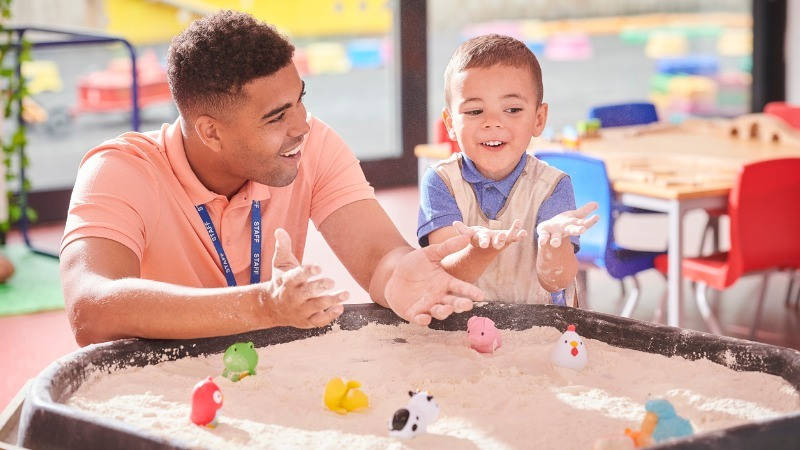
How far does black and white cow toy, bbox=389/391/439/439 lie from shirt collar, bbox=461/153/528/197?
2.85ft

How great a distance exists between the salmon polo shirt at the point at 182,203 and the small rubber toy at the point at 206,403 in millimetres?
483

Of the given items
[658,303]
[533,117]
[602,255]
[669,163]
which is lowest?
[658,303]

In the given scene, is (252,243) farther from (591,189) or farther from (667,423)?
(591,189)

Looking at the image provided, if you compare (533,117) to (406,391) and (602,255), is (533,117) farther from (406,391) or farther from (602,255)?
(602,255)

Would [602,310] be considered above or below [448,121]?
below

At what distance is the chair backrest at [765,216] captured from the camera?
11.7ft

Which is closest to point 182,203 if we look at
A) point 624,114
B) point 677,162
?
point 677,162

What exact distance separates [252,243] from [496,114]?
57cm

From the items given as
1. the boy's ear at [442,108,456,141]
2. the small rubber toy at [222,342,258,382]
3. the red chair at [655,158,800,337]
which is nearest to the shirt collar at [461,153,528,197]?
the boy's ear at [442,108,456,141]

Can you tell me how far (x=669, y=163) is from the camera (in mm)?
4035

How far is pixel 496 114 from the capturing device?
231 centimetres

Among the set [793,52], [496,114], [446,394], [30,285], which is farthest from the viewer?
[793,52]

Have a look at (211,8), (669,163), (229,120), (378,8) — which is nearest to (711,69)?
(378,8)

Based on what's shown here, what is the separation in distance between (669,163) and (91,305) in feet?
8.82
